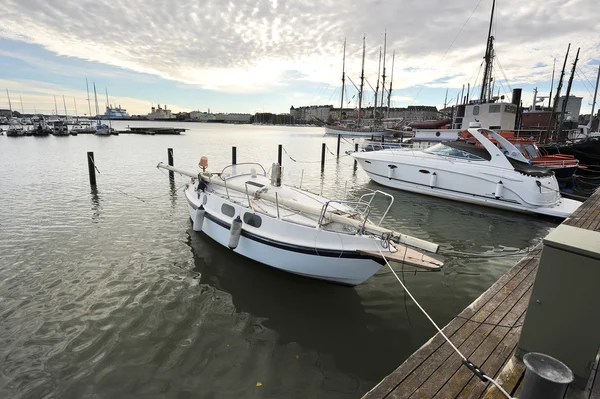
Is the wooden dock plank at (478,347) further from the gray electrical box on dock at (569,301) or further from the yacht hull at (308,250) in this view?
the yacht hull at (308,250)

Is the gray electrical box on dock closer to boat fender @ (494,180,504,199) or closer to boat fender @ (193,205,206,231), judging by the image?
boat fender @ (193,205,206,231)

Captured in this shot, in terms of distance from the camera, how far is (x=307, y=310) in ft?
22.0

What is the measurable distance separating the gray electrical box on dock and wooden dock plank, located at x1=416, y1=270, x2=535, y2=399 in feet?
2.68

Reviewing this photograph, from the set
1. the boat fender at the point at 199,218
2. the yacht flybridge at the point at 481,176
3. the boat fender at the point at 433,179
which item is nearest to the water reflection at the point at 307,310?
the boat fender at the point at 199,218

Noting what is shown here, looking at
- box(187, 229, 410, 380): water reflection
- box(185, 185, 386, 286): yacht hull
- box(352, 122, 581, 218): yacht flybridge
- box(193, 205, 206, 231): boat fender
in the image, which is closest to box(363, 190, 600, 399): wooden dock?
box(187, 229, 410, 380): water reflection

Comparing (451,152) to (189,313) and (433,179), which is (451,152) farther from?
(189,313)

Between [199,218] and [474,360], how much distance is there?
314 inches

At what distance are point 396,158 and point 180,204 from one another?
459 inches

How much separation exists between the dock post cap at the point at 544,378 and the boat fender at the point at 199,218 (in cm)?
860

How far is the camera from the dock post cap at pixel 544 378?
238 centimetres

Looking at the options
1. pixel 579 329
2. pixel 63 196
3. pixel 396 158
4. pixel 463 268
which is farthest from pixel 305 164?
pixel 579 329

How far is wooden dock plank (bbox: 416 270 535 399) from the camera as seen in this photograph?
3.38 metres

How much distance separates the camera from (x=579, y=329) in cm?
303

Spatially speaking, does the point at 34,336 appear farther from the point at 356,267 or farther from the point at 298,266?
the point at 356,267
